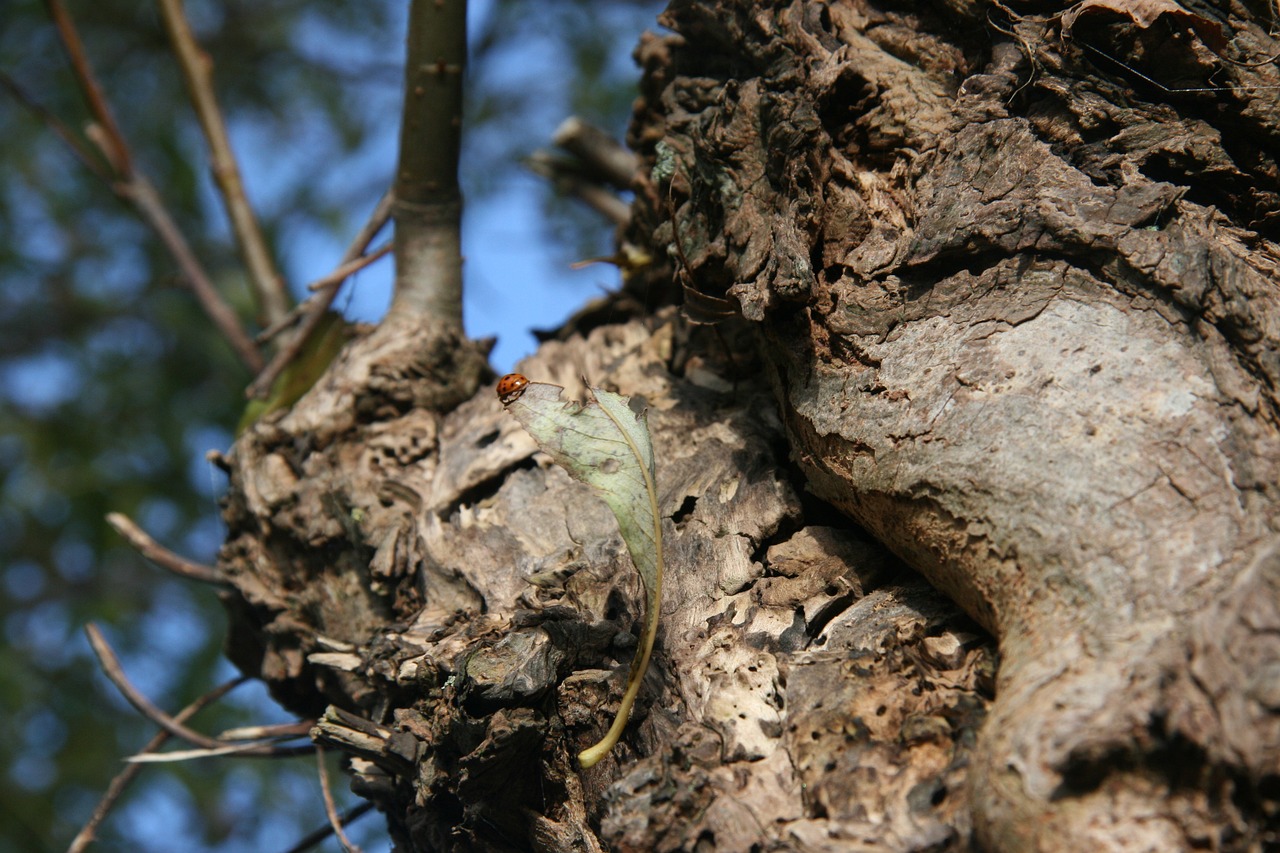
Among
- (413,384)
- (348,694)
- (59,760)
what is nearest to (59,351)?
(59,760)

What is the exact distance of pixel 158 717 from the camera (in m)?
2.34

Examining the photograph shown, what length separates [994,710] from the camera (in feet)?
3.50

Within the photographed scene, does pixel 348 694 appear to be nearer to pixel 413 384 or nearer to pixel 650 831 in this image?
pixel 413 384

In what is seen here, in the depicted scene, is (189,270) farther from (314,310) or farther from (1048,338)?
(1048,338)

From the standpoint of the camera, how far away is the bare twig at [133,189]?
3.28 metres

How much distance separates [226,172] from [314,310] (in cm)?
114

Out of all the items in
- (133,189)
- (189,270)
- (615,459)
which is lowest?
(615,459)

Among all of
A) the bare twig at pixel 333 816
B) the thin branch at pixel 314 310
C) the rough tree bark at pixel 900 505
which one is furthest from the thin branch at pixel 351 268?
the bare twig at pixel 333 816

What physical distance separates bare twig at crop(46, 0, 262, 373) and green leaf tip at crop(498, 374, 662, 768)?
232 centimetres

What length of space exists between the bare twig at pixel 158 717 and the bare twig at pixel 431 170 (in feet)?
3.66

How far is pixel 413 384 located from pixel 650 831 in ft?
4.56

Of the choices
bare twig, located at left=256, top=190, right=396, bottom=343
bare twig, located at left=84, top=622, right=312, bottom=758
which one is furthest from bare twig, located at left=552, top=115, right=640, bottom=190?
bare twig, located at left=84, top=622, right=312, bottom=758

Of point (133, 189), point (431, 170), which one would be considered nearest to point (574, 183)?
point (431, 170)

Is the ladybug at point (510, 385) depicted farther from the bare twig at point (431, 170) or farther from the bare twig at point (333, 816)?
the bare twig at point (333, 816)
